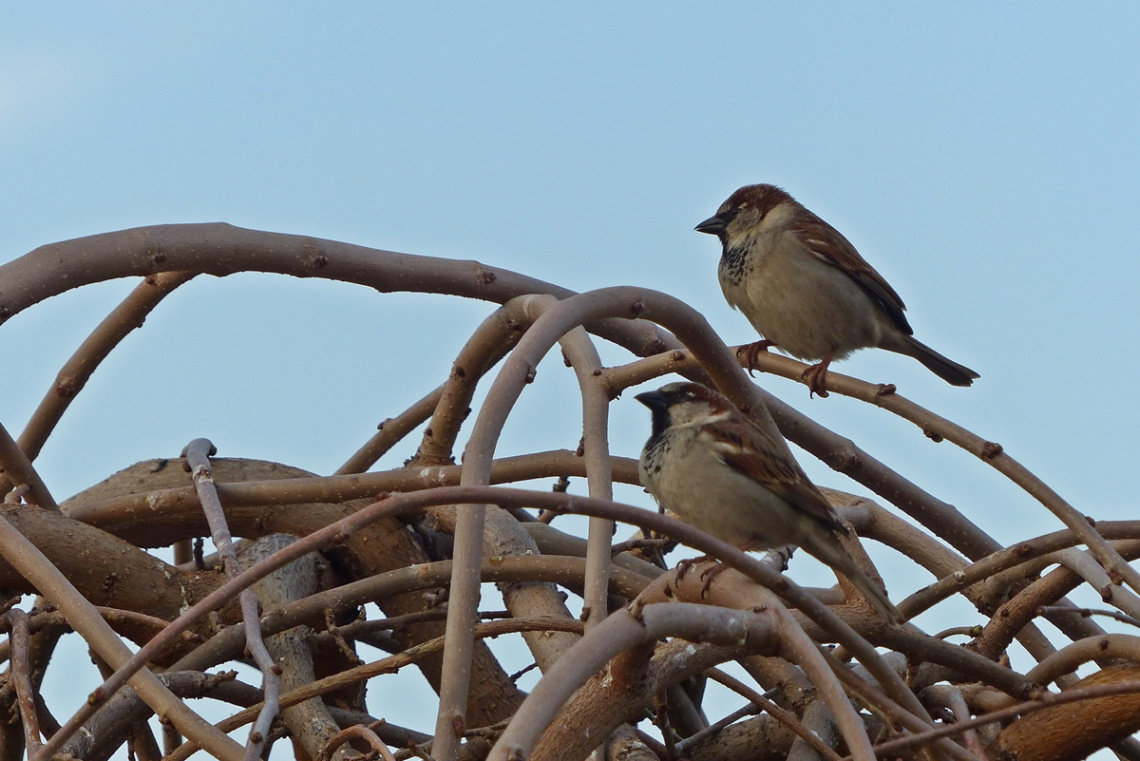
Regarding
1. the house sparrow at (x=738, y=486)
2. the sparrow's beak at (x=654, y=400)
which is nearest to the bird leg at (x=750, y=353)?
the sparrow's beak at (x=654, y=400)

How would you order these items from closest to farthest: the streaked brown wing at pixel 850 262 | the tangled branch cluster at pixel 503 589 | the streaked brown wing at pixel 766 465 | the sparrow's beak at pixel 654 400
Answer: the tangled branch cluster at pixel 503 589 < the streaked brown wing at pixel 766 465 < the sparrow's beak at pixel 654 400 < the streaked brown wing at pixel 850 262

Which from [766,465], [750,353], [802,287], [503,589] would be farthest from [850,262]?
[503,589]

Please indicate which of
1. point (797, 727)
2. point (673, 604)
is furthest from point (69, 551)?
point (673, 604)

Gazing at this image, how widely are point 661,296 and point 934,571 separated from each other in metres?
1.20

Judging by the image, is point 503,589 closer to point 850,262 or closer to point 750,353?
point 750,353

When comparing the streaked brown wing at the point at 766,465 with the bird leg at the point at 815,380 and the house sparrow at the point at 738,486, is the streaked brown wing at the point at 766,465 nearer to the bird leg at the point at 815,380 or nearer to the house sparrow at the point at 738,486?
the house sparrow at the point at 738,486

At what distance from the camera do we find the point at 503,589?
10.4 feet

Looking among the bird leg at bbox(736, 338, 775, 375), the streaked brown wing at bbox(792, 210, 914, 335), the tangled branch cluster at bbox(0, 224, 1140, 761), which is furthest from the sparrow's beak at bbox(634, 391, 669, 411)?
the streaked brown wing at bbox(792, 210, 914, 335)

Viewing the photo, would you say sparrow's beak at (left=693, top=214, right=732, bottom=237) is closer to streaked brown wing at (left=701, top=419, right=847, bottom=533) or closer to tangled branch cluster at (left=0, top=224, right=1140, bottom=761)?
tangled branch cluster at (left=0, top=224, right=1140, bottom=761)

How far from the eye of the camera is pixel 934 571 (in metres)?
3.24

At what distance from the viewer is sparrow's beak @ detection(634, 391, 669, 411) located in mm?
3365

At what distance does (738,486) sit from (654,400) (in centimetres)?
40

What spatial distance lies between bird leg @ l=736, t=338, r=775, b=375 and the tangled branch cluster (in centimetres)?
29

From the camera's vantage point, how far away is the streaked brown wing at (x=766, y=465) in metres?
2.96
